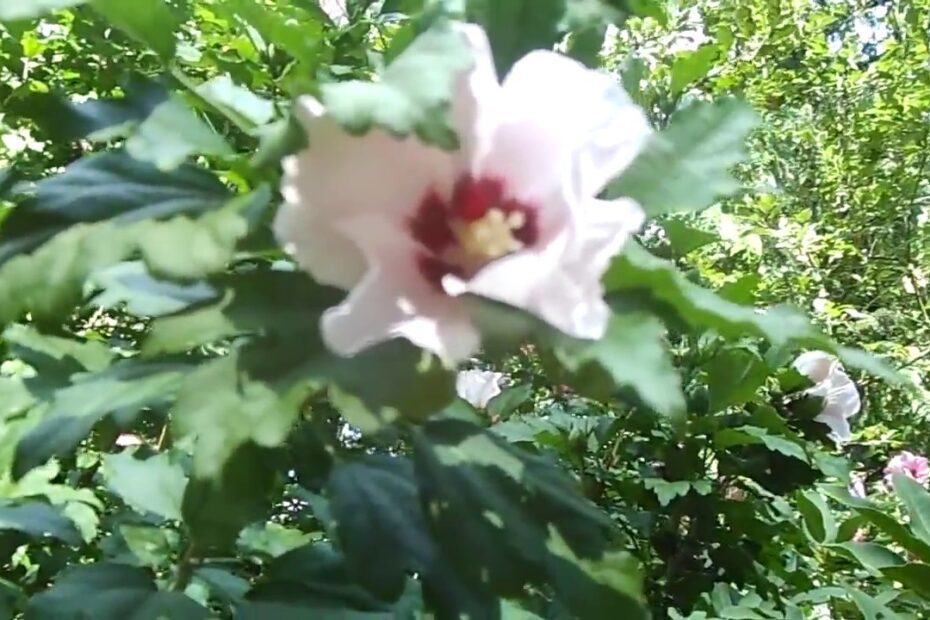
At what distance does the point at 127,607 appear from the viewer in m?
0.61

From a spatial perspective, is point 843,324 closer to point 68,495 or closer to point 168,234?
point 68,495

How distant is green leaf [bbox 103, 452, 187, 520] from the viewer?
0.77 m

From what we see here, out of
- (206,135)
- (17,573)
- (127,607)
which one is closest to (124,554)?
(127,607)

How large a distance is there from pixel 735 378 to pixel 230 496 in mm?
629

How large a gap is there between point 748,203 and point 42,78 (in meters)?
1.75

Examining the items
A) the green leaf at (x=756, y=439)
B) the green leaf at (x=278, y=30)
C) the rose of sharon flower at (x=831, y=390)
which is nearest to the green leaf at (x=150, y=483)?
the green leaf at (x=278, y=30)

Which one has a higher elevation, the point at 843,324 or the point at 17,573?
the point at 17,573

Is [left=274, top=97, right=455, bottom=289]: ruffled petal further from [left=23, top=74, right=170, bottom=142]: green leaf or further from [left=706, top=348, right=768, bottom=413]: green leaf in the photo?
[left=706, top=348, right=768, bottom=413]: green leaf

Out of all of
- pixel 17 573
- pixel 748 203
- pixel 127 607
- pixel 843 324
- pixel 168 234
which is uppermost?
pixel 168 234

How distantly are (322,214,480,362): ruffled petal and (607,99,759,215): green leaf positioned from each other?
5.4 inches

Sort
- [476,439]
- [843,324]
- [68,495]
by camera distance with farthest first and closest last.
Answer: [843,324]
[68,495]
[476,439]

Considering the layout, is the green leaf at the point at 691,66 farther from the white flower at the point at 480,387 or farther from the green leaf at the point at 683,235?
the white flower at the point at 480,387

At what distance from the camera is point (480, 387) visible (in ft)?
3.78

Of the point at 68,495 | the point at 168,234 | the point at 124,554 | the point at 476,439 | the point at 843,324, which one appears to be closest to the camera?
the point at 168,234
